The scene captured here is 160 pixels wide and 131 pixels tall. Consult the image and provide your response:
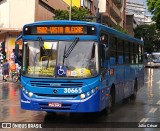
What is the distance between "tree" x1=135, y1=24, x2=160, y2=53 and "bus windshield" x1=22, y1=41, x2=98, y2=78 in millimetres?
120909

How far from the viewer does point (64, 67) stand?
10977 mm

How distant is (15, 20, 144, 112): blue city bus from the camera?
1088cm

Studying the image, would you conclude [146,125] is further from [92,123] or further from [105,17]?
[105,17]

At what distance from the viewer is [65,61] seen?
11.0 metres

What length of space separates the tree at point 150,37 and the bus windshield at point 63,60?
12091cm

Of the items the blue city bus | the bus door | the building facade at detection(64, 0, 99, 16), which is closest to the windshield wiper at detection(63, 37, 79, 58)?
the blue city bus

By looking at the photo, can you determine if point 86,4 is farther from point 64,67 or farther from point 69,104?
point 69,104

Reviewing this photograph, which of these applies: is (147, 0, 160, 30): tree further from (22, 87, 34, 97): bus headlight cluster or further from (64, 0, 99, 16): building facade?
(22, 87, 34, 97): bus headlight cluster

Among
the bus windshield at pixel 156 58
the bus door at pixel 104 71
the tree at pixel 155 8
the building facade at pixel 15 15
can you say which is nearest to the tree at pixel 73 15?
the building facade at pixel 15 15

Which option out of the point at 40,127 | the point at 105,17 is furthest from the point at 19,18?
the point at 105,17

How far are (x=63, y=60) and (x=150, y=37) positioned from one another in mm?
124366

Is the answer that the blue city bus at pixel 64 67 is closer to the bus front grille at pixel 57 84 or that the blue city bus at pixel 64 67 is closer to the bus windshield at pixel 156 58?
the bus front grille at pixel 57 84

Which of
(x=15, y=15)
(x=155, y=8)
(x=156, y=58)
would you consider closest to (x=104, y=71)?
(x=15, y=15)

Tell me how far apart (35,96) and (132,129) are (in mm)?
2676
